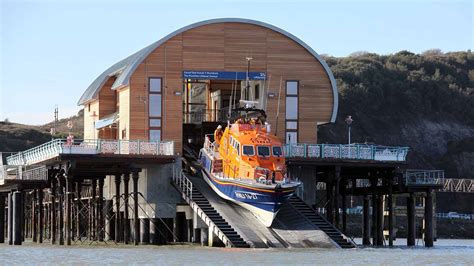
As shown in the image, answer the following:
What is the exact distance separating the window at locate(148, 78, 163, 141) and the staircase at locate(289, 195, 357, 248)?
9.76 metres

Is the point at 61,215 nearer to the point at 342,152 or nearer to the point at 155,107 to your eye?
the point at 155,107

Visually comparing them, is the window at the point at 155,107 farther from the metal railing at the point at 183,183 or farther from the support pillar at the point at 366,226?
the support pillar at the point at 366,226

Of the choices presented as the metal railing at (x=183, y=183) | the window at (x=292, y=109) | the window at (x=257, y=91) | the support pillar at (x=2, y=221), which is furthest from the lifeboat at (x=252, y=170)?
the support pillar at (x=2, y=221)

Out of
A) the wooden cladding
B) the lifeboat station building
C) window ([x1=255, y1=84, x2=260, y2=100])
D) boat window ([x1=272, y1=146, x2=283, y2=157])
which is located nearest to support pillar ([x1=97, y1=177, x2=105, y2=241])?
the lifeboat station building

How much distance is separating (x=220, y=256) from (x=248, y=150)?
10.4 m

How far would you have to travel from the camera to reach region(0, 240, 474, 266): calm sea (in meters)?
62.2

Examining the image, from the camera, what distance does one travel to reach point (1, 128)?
181625mm

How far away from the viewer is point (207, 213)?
74.7m

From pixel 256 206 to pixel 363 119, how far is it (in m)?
121

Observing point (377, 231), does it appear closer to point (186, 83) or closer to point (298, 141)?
point (298, 141)

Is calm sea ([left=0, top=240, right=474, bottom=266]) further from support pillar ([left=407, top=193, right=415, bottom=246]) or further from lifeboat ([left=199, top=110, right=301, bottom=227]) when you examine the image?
support pillar ([left=407, top=193, right=415, bottom=246])

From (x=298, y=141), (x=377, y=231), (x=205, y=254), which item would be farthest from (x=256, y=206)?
(x=377, y=231)

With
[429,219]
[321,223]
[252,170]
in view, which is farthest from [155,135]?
[429,219]

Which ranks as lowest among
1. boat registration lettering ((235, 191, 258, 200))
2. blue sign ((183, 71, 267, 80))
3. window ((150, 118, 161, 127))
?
boat registration lettering ((235, 191, 258, 200))
